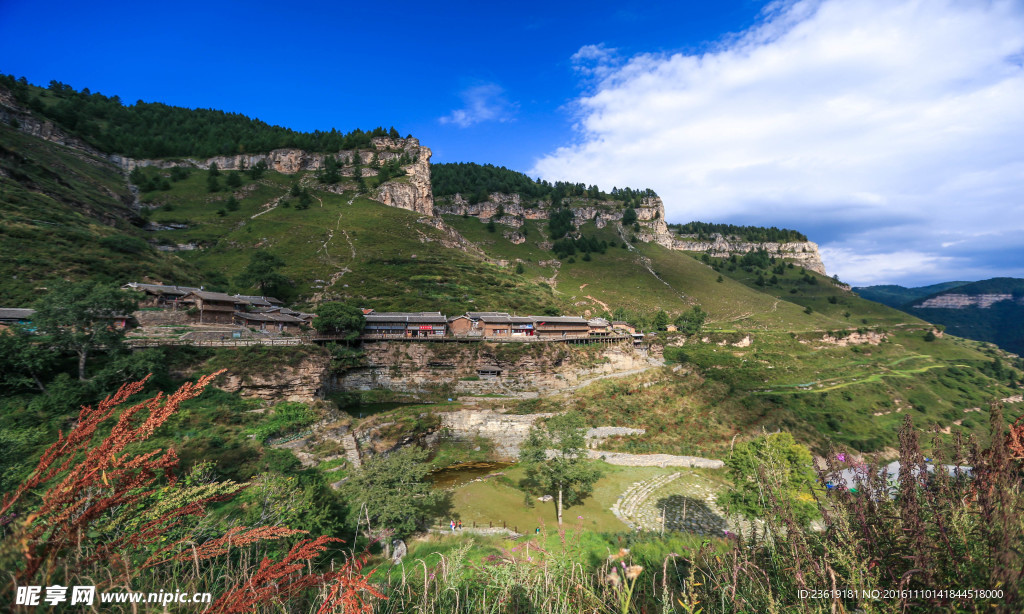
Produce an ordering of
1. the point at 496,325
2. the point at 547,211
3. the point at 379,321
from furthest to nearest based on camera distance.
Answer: the point at 547,211, the point at 496,325, the point at 379,321

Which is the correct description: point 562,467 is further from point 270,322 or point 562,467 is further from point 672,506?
point 270,322

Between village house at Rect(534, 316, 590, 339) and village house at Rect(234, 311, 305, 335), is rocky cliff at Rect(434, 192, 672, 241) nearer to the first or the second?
village house at Rect(534, 316, 590, 339)

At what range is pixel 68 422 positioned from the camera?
19.9 m

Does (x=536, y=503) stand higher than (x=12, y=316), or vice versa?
(x=12, y=316)

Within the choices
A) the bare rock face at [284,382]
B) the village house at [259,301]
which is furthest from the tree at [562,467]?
the village house at [259,301]

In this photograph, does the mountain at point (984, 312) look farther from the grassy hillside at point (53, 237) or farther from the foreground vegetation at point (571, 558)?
the grassy hillside at point (53, 237)

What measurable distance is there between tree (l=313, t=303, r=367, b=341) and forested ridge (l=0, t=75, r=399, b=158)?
100561mm

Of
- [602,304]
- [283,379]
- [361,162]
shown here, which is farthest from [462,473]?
[361,162]

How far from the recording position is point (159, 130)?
396 ft

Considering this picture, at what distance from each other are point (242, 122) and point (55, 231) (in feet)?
454

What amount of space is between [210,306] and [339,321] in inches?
587

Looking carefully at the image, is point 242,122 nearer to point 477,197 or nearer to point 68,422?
point 477,197

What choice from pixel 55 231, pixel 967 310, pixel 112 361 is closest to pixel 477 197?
pixel 55 231

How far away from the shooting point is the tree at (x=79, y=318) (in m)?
22.7
